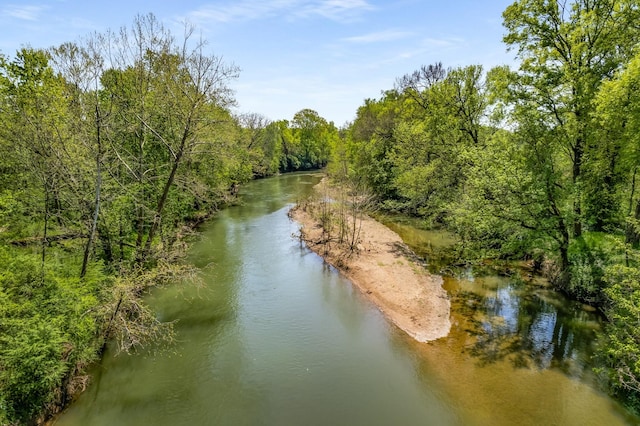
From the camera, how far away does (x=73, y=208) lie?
447 inches

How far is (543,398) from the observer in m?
9.83

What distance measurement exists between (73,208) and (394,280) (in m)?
14.1

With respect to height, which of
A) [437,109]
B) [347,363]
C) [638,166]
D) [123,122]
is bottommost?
[347,363]

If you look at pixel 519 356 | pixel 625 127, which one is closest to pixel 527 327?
pixel 519 356

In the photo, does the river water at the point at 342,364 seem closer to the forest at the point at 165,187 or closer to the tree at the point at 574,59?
the forest at the point at 165,187

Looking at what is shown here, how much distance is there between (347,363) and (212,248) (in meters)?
13.8

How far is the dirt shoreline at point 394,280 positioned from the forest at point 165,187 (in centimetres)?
327

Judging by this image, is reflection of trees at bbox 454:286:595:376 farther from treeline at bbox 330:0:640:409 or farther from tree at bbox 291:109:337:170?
tree at bbox 291:109:337:170

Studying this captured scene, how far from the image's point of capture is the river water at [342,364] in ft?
30.6

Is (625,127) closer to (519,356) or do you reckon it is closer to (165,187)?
(519,356)

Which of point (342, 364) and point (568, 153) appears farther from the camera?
point (568, 153)

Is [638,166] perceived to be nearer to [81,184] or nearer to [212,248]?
[81,184]

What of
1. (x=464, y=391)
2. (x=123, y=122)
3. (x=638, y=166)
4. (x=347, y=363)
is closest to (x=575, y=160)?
(x=638, y=166)

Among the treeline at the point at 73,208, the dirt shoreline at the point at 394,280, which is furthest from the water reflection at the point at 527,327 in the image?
the treeline at the point at 73,208
